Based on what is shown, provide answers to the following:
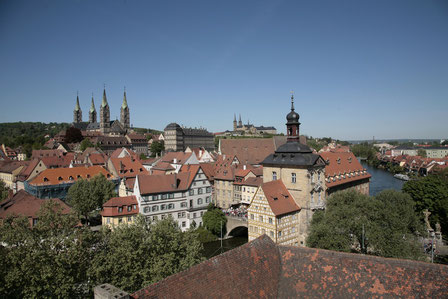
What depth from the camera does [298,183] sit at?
33.2 metres

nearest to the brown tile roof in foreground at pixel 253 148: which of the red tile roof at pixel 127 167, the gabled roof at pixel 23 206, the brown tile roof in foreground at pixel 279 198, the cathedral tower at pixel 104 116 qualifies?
the red tile roof at pixel 127 167

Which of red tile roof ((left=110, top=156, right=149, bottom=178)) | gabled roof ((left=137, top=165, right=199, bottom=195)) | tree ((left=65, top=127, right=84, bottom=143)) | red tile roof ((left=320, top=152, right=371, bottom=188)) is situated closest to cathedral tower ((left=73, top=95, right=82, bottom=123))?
tree ((left=65, top=127, right=84, bottom=143))

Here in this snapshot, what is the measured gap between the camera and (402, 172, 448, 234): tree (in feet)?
123

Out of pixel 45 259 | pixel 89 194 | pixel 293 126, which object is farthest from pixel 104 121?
pixel 45 259

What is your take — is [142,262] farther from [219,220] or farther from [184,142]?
[184,142]

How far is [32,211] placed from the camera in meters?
31.4

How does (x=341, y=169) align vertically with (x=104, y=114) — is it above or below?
below

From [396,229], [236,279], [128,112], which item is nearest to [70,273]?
[236,279]

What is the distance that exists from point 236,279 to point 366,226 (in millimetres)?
15066

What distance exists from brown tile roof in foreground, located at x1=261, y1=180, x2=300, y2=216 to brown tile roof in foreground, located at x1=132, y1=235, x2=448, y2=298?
1642 centimetres

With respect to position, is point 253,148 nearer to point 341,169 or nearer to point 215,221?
point 341,169

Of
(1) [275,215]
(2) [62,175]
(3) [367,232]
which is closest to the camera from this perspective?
(3) [367,232]

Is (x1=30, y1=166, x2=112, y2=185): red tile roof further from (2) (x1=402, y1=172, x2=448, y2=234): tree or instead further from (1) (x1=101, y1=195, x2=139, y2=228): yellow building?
(2) (x1=402, y1=172, x2=448, y2=234): tree

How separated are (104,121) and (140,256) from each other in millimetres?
150342
